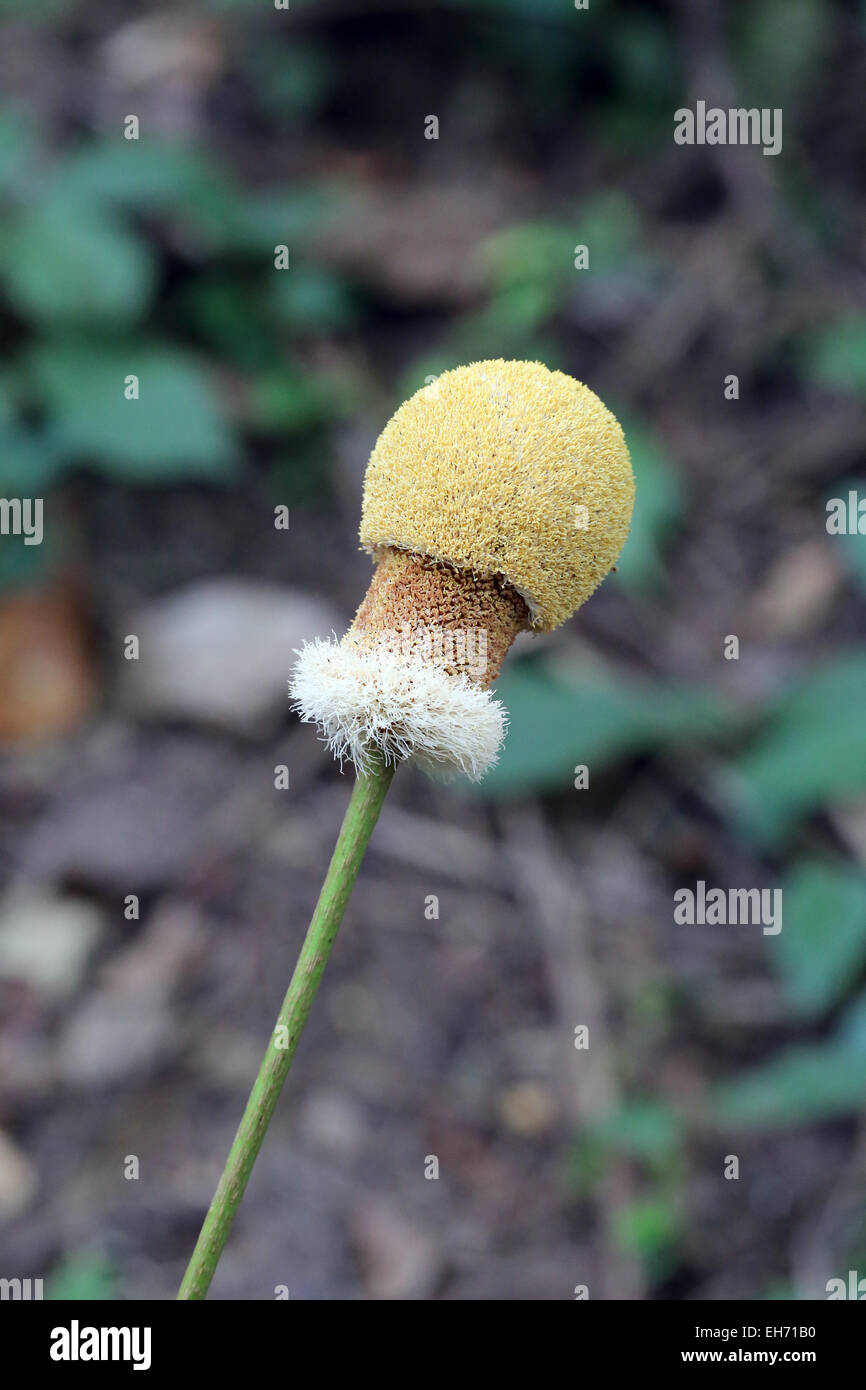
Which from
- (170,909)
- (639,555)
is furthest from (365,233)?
(170,909)

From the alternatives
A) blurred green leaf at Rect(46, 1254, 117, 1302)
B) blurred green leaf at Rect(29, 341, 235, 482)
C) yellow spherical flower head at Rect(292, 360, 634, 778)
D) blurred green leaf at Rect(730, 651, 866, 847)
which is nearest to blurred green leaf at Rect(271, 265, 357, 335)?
blurred green leaf at Rect(29, 341, 235, 482)

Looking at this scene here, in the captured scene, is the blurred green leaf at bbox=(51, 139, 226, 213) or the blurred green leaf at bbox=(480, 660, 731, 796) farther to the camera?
the blurred green leaf at bbox=(51, 139, 226, 213)

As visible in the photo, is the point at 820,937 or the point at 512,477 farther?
the point at 820,937

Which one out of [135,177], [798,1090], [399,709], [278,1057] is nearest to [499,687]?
[798,1090]

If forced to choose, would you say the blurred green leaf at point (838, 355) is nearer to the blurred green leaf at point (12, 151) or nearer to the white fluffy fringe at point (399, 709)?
the blurred green leaf at point (12, 151)

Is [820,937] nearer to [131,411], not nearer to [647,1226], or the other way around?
[647,1226]

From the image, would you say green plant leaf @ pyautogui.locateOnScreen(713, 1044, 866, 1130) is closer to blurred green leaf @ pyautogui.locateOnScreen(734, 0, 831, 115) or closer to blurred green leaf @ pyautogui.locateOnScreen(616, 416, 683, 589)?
blurred green leaf @ pyautogui.locateOnScreen(616, 416, 683, 589)

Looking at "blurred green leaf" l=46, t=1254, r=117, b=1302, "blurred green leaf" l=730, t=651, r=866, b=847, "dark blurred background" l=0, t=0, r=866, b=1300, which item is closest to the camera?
"blurred green leaf" l=46, t=1254, r=117, b=1302
